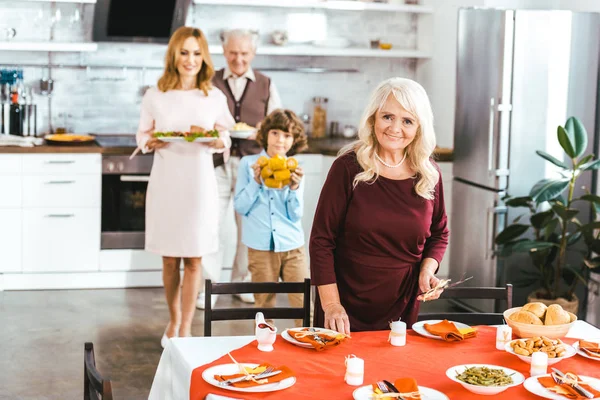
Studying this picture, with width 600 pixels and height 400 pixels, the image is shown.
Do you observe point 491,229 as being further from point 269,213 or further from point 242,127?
point 269,213

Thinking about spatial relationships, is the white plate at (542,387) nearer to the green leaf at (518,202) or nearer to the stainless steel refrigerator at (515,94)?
the green leaf at (518,202)

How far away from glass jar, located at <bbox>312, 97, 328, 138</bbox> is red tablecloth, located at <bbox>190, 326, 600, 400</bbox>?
4.27m

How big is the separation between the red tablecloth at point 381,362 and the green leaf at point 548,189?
2205 millimetres

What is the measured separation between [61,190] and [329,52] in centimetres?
220

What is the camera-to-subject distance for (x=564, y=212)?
504cm

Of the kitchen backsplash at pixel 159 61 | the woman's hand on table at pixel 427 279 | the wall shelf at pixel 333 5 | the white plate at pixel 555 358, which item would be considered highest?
the wall shelf at pixel 333 5

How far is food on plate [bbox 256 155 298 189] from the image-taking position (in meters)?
4.16

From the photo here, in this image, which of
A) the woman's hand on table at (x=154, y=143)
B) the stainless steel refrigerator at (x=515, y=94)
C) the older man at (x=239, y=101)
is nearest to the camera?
the woman's hand on table at (x=154, y=143)

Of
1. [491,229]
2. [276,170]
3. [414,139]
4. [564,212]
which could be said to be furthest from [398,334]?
[491,229]

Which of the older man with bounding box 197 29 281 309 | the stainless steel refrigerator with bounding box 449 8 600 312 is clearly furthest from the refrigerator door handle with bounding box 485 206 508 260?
the older man with bounding box 197 29 281 309

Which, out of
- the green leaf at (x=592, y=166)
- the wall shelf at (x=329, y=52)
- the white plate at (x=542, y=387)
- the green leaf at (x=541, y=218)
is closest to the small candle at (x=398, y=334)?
the white plate at (x=542, y=387)

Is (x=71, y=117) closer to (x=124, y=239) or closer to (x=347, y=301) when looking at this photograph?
(x=124, y=239)

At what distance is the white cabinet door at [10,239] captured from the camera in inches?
238

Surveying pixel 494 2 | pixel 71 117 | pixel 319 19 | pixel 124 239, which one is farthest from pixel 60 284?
pixel 494 2
